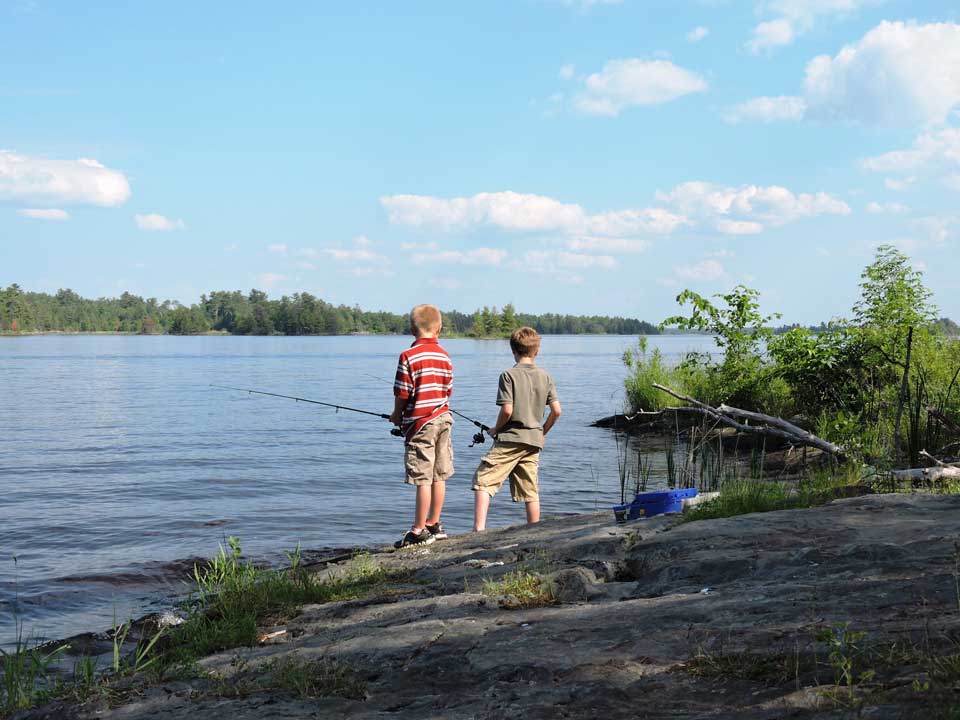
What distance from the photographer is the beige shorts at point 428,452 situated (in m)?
7.74

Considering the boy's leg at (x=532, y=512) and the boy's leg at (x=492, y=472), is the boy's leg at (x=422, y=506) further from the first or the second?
the boy's leg at (x=532, y=512)

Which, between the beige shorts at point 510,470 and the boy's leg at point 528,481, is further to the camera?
the boy's leg at point 528,481

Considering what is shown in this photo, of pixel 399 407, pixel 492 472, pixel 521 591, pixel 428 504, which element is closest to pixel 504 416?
pixel 492 472

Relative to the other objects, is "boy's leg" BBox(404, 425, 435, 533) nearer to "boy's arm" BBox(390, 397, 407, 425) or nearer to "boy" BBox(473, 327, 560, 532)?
"boy's arm" BBox(390, 397, 407, 425)

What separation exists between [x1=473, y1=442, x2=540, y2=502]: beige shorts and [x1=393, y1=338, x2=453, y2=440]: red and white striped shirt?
0.68 meters

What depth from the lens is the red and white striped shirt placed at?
7.64m

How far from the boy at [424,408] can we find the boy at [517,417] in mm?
437

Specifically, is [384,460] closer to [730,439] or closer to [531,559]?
[730,439]

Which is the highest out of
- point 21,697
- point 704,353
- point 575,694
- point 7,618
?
point 704,353

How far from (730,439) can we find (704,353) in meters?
2.35

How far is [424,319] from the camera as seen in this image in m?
7.75

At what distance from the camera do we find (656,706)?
3035mm

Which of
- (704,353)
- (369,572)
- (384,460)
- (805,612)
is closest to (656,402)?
(704,353)

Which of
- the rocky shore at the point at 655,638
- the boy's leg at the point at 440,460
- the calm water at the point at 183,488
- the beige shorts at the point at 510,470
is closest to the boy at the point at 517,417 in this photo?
the beige shorts at the point at 510,470
